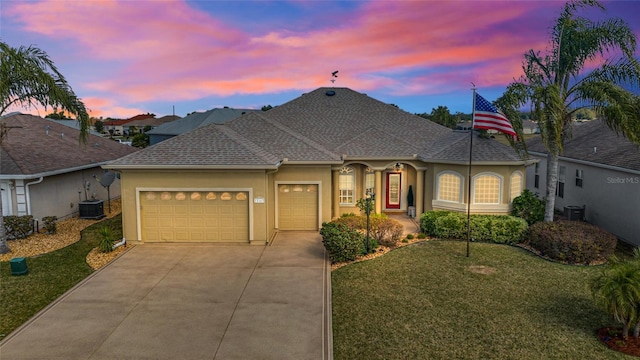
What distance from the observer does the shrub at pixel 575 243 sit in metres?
13.0

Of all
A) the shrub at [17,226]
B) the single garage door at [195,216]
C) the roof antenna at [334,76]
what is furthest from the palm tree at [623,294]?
the roof antenna at [334,76]

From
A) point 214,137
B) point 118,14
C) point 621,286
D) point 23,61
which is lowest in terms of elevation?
point 621,286

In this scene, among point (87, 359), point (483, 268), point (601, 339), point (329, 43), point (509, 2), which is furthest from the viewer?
point (329, 43)

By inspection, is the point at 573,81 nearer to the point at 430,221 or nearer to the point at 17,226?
the point at 430,221

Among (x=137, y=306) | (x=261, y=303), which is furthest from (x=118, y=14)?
(x=261, y=303)

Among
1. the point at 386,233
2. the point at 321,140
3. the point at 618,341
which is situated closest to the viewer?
the point at 618,341

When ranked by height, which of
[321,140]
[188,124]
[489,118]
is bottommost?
[321,140]

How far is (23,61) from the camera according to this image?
13148 mm

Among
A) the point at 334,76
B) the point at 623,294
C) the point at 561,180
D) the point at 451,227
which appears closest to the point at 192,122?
the point at 334,76

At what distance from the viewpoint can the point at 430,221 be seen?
53.0 ft

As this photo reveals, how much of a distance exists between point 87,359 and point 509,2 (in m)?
19.9

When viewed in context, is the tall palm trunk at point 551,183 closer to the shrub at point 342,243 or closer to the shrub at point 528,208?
the shrub at point 528,208

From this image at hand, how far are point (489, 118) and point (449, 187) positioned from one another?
4.57m

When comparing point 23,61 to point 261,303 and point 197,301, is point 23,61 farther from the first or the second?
point 261,303
